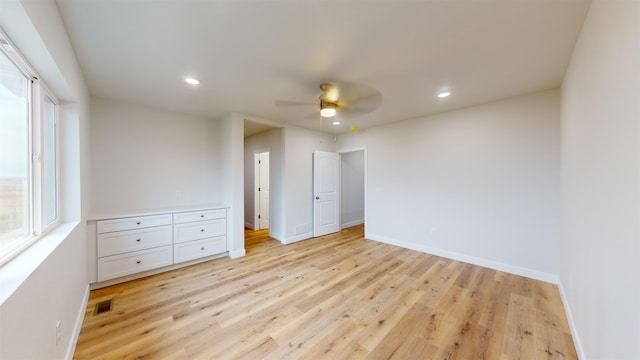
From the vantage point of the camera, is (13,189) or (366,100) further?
(366,100)

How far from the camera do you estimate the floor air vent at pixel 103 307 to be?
2.23 meters

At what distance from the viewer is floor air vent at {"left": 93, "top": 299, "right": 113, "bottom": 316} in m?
2.23

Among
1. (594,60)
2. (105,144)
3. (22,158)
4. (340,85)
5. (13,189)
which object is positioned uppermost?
(340,85)

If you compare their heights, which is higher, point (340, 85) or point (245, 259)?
point (340, 85)

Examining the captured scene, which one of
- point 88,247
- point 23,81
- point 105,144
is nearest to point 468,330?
point 23,81

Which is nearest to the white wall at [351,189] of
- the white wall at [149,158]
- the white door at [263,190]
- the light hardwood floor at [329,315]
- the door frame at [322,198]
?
the door frame at [322,198]

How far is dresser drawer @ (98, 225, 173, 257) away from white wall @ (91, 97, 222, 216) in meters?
0.40

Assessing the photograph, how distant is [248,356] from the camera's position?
1.68m

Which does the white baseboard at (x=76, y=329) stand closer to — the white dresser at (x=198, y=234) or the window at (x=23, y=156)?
the window at (x=23, y=156)

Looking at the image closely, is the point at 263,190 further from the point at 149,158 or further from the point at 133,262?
the point at 133,262

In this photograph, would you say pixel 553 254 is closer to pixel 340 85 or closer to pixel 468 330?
pixel 468 330

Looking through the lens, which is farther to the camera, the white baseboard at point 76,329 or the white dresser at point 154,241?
the white dresser at point 154,241

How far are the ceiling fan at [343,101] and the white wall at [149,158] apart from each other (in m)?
1.73

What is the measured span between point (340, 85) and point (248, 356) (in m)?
2.71
